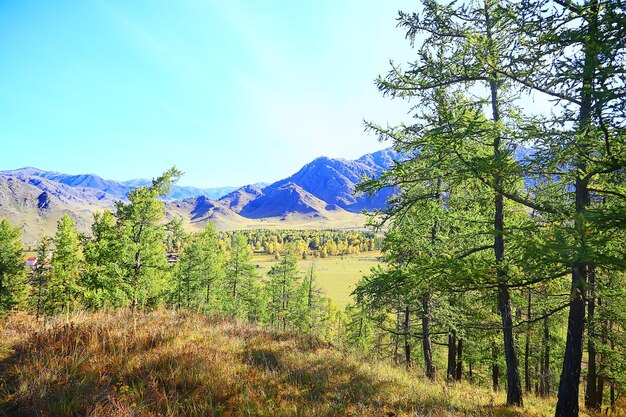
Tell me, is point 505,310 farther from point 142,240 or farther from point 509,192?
point 142,240

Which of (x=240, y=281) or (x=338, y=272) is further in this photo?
(x=338, y=272)

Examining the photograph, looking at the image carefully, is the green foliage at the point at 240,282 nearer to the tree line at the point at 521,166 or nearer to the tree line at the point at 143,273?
the tree line at the point at 143,273

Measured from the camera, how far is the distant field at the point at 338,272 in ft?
294

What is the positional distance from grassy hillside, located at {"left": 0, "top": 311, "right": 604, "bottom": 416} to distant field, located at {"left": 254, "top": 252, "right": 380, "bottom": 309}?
62314mm

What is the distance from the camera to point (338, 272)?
122 metres

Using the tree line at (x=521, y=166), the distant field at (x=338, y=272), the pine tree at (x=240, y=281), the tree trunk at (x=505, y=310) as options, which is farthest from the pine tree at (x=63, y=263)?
the distant field at (x=338, y=272)

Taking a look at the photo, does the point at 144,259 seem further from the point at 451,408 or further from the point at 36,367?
the point at 451,408

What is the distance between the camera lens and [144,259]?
66.0ft

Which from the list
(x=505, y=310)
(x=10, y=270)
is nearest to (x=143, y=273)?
(x=505, y=310)

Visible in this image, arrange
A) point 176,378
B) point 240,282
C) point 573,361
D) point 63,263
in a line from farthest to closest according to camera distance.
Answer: point 240,282 → point 63,263 → point 573,361 → point 176,378

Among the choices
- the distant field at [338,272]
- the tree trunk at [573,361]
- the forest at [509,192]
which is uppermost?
the forest at [509,192]

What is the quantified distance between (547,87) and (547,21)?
115cm

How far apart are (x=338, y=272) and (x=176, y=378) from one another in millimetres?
120854

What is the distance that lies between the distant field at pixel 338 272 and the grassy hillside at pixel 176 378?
62314mm
